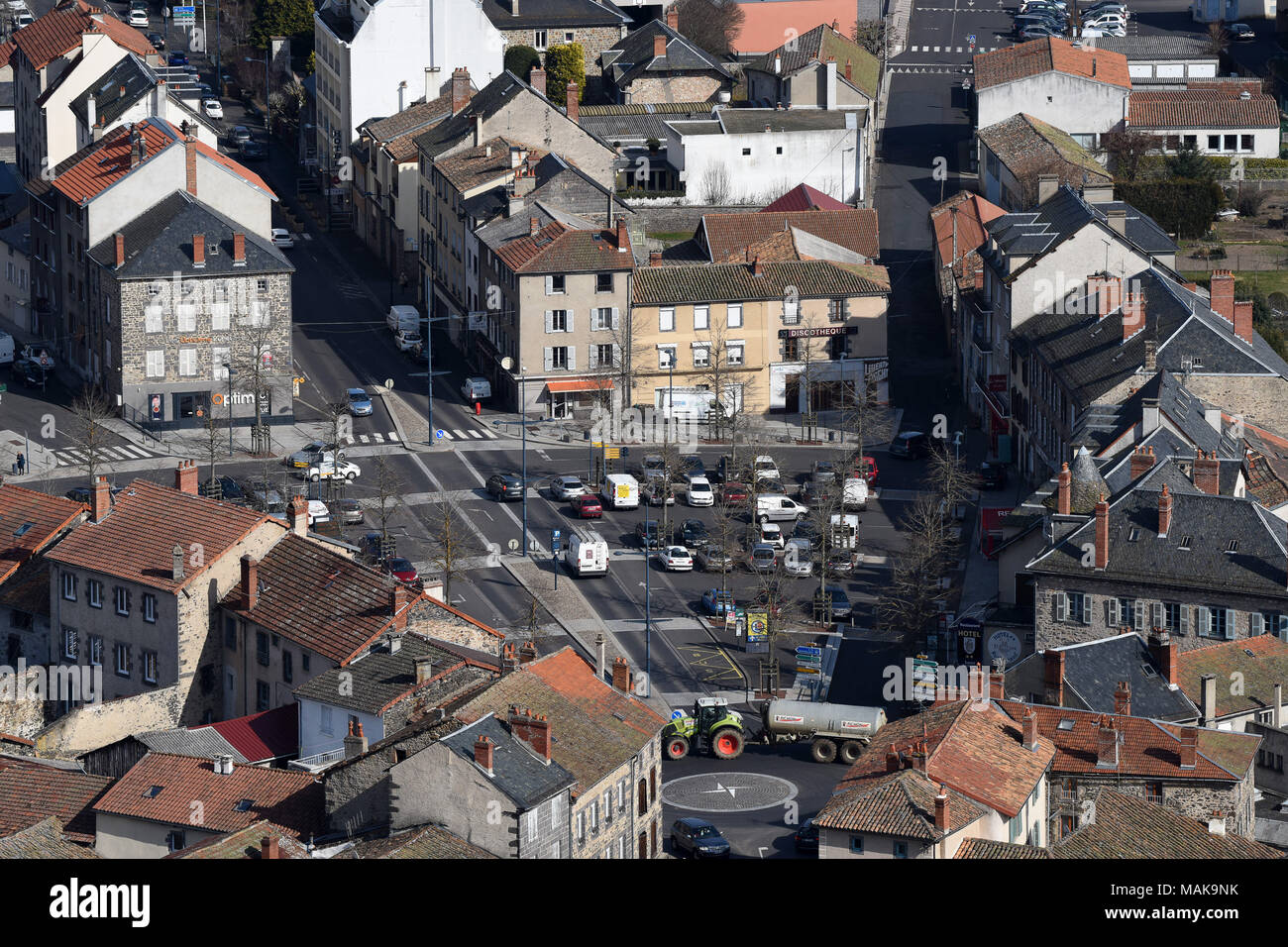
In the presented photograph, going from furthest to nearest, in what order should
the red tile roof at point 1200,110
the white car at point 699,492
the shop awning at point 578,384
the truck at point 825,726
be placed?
the red tile roof at point 1200,110, the shop awning at point 578,384, the white car at point 699,492, the truck at point 825,726

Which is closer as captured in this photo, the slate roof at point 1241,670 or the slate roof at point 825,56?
the slate roof at point 1241,670

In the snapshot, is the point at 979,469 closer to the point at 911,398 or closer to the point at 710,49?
the point at 911,398

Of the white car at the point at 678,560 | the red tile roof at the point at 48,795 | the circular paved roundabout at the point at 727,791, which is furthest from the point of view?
the white car at the point at 678,560

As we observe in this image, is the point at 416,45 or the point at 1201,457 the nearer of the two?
the point at 1201,457

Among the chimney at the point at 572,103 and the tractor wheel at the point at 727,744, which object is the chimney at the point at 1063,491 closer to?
the tractor wheel at the point at 727,744

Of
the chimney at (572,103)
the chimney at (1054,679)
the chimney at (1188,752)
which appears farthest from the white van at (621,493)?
the chimney at (1188,752)

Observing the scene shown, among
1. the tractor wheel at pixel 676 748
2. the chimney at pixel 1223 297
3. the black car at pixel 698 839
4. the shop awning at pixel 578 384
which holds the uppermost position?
the chimney at pixel 1223 297

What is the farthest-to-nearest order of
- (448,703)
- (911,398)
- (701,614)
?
1. (911,398)
2. (701,614)
3. (448,703)
